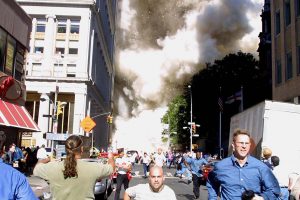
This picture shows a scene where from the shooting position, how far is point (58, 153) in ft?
86.2

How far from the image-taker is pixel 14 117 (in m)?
20.0

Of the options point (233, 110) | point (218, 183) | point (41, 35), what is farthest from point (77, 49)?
point (218, 183)

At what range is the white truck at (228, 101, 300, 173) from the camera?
9844mm

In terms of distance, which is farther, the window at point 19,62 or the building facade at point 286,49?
the building facade at point 286,49

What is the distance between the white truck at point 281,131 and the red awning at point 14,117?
11.7m

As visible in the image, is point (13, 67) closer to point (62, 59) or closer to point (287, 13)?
point (287, 13)

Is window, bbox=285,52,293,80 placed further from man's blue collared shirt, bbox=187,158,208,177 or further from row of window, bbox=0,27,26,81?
row of window, bbox=0,27,26,81

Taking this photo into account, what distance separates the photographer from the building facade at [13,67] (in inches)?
770

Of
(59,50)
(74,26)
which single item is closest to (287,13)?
(74,26)

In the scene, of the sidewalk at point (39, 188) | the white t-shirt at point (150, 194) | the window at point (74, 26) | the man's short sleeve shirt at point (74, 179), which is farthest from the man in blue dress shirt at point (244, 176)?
the window at point (74, 26)

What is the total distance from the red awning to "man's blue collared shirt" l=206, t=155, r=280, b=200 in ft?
48.7

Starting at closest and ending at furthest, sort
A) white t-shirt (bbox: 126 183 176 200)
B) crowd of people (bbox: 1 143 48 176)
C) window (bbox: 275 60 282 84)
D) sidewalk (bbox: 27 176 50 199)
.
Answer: white t-shirt (bbox: 126 183 176 200) → sidewalk (bbox: 27 176 50 199) → crowd of people (bbox: 1 143 48 176) → window (bbox: 275 60 282 84)

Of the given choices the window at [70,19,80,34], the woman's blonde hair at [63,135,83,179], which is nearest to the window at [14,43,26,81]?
the woman's blonde hair at [63,135,83,179]

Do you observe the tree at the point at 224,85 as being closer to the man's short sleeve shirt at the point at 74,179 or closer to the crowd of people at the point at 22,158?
the crowd of people at the point at 22,158
